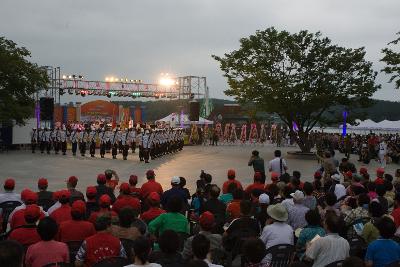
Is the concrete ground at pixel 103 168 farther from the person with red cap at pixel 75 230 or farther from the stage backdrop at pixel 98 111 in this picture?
the stage backdrop at pixel 98 111

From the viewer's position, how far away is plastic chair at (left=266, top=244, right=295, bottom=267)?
586 cm

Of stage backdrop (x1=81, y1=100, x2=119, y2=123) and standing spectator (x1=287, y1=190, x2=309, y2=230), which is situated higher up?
stage backdrop (x1=81, y1=100, x2=119, y2=123)

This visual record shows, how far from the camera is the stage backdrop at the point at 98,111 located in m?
50.5

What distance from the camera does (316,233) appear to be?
6.36 metres

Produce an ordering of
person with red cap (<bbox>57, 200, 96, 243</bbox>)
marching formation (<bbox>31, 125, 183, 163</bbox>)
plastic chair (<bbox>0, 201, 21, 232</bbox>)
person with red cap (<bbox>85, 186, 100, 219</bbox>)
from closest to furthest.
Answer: person with red cap (<bbox>57, 200, 96, 243</bbox>) < person with red cap (<bbox>85, 186, 100, 219</bbox>) < plastic chair (<bbox>0, 201, 21, 232</bbox>) < marching formation (<bbox>31, 125, 183, 163</bbox>)

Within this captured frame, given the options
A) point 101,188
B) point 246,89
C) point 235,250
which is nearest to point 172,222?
point 235,250

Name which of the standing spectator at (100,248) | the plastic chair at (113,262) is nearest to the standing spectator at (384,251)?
the plastic chair at (113,262)

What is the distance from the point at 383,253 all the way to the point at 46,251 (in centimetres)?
376

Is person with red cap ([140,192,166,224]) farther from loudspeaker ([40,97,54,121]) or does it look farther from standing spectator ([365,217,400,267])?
loudspeaker ([40,97,54,121])

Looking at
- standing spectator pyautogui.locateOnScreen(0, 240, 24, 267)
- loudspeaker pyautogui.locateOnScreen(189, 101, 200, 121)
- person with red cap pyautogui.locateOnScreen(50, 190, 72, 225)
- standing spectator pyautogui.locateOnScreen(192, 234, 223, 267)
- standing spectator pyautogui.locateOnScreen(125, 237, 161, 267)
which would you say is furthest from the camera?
loudspeaker pyautogui.locateOnScreen(189, 101, 200, 121)

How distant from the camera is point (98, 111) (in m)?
50.8

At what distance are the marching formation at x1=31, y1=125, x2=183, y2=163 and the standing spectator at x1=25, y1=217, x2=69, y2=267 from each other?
20.0 metres

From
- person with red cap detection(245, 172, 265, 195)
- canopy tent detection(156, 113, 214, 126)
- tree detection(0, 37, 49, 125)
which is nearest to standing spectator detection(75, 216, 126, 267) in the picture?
person with red cap detection(245, 172, 265, 195)

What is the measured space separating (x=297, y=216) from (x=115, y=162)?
1831cm
